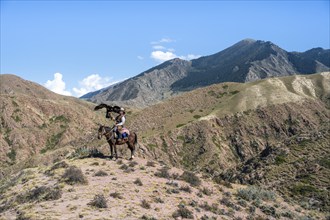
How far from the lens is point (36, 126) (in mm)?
108688

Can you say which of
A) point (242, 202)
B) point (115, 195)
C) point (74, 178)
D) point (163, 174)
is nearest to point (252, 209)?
point (242, 202)

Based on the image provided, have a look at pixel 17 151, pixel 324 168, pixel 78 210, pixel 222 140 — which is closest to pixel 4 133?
pixel 17 151

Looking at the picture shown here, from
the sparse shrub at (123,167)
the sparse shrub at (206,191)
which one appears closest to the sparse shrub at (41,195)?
the sparse shrub at (123,167)

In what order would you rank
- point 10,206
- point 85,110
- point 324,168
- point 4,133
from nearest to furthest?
point 10,206 < point 324,168 < point 4,133 < point 85,110

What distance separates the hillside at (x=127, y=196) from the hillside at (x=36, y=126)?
6267 centimetres

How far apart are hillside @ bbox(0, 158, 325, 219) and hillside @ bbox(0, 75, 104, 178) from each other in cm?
6267

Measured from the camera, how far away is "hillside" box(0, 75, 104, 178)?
94.3m

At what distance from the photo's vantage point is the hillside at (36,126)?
9428 centimetres

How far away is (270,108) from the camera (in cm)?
8875

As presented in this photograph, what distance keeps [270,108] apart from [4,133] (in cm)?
7387

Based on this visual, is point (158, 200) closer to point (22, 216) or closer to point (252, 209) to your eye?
point (252, 209)

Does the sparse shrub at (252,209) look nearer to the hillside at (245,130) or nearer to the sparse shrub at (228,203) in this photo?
the sparse shrub at (228,203)

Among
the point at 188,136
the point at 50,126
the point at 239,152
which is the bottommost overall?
the point at 239,152

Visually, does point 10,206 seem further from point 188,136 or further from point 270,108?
point 270,108
